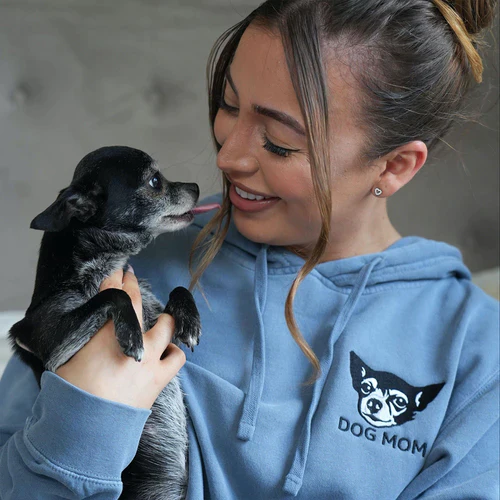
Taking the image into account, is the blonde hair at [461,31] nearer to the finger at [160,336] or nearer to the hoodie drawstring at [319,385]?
the hoodie drawstring at [319,385]

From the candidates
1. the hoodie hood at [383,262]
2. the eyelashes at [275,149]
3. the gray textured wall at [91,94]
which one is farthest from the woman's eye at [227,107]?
the gray textured wall at [91,94]

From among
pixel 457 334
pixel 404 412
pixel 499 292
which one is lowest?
pixel 499 292

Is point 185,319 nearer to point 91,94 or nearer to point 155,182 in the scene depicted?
point 155,182

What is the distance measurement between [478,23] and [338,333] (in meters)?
0.69

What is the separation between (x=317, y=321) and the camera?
1.43m

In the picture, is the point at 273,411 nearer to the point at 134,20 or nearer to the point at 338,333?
the point at 338,333

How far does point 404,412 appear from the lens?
4.39 feet

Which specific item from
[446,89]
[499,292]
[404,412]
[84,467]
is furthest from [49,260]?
[499,292]

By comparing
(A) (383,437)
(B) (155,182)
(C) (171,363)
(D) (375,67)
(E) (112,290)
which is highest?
(D) (375,67)

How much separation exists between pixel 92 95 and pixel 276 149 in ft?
3.06

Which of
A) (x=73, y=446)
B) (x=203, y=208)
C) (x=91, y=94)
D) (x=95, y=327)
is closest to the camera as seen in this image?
(x=73, y=446)

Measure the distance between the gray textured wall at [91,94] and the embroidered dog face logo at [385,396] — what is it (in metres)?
0.77

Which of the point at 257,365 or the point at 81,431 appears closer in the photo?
the point at 81,431

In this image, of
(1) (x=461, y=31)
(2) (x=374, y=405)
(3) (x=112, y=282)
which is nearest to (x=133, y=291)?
(3) (x=112, y=282)
